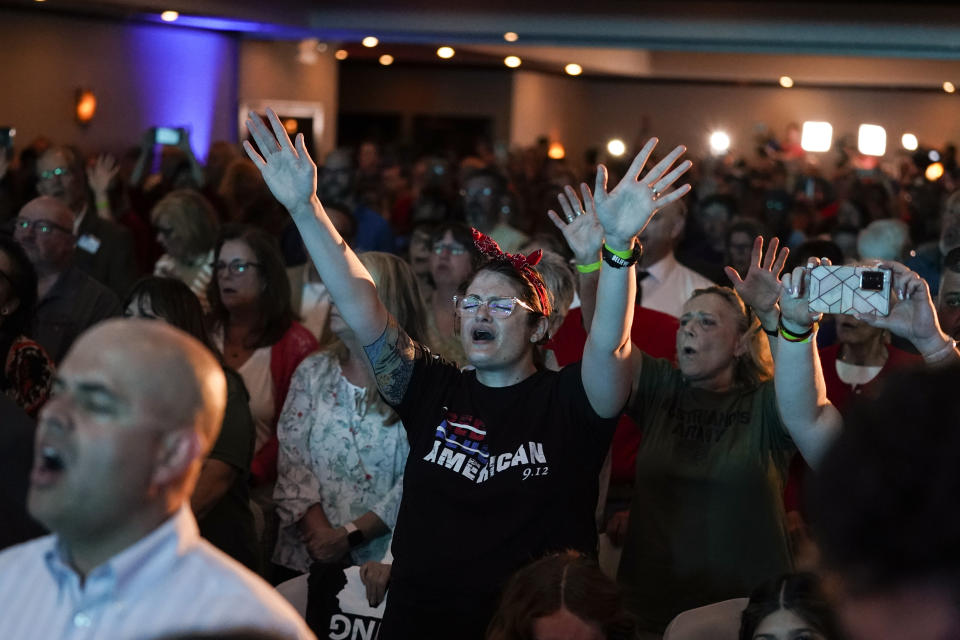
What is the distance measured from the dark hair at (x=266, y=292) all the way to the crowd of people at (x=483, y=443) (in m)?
0.01

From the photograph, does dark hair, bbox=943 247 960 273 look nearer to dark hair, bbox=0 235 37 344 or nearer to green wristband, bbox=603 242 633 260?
green wristband, bbox=603 242 633 260

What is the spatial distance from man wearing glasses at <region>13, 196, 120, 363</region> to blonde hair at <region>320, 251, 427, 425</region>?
1426 millimetres

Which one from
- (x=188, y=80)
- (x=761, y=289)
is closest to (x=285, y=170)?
(x=761, y=289)

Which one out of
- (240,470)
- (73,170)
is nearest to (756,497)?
(240,470)

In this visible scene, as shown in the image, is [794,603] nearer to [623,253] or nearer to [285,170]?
[623,253]

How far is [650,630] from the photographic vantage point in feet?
10.1

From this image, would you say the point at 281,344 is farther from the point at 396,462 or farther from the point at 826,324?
the point at 826,324

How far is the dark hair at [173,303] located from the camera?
3609 mm

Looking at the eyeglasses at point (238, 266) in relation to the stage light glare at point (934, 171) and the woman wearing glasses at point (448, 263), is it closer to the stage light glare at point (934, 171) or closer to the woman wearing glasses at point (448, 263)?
the woman wearing glasses at point (448, 263)

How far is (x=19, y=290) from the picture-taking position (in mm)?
3457

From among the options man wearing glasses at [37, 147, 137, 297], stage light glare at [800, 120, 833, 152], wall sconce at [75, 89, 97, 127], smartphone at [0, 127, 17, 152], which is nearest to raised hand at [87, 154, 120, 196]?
smartphone at [0, 127, 17, 152]

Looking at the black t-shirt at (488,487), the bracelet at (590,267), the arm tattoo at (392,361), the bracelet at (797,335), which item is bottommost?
the black t-shirt at (488,487)

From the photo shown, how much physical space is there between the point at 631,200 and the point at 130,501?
1291 mm

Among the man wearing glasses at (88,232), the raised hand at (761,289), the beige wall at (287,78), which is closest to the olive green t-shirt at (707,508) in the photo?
the raised hand at (761,289)
